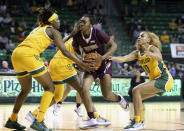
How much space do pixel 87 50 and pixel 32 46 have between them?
50.9 inches

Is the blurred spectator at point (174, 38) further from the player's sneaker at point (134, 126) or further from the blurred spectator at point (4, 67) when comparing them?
the player's sneaker at point (134, 126)

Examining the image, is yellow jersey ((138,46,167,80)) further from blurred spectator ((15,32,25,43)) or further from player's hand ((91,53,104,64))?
blurred spectator ((15,32,25,43))

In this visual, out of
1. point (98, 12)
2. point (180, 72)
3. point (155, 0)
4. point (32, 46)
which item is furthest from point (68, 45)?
point (155, 0)

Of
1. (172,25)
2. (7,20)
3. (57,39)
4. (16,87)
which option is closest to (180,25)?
(172,25)

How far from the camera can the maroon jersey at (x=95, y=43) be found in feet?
24.2

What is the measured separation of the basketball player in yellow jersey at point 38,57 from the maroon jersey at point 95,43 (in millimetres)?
812

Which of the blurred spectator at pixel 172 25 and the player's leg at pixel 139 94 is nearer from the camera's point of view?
the player's leg at pixel 139 94

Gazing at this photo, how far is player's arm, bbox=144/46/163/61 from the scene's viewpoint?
23.7 feet

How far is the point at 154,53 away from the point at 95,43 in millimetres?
1083

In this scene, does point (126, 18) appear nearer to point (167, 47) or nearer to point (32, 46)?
point (167, 47)

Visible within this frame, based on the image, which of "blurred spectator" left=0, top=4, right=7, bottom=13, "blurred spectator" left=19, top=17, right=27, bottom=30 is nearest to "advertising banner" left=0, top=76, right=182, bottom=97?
"blurred spectator" left=19, top=17, right=27, bottom=30

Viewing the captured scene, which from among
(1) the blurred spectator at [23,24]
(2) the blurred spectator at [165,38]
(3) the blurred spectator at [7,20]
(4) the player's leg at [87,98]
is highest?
(3) the blurred spectator at [7,20]

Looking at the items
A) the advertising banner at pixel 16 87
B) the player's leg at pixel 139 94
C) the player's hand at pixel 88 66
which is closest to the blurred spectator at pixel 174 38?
the advertising banner at pixel 16 87

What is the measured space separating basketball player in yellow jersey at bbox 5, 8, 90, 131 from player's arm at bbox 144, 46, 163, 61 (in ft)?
3.98
